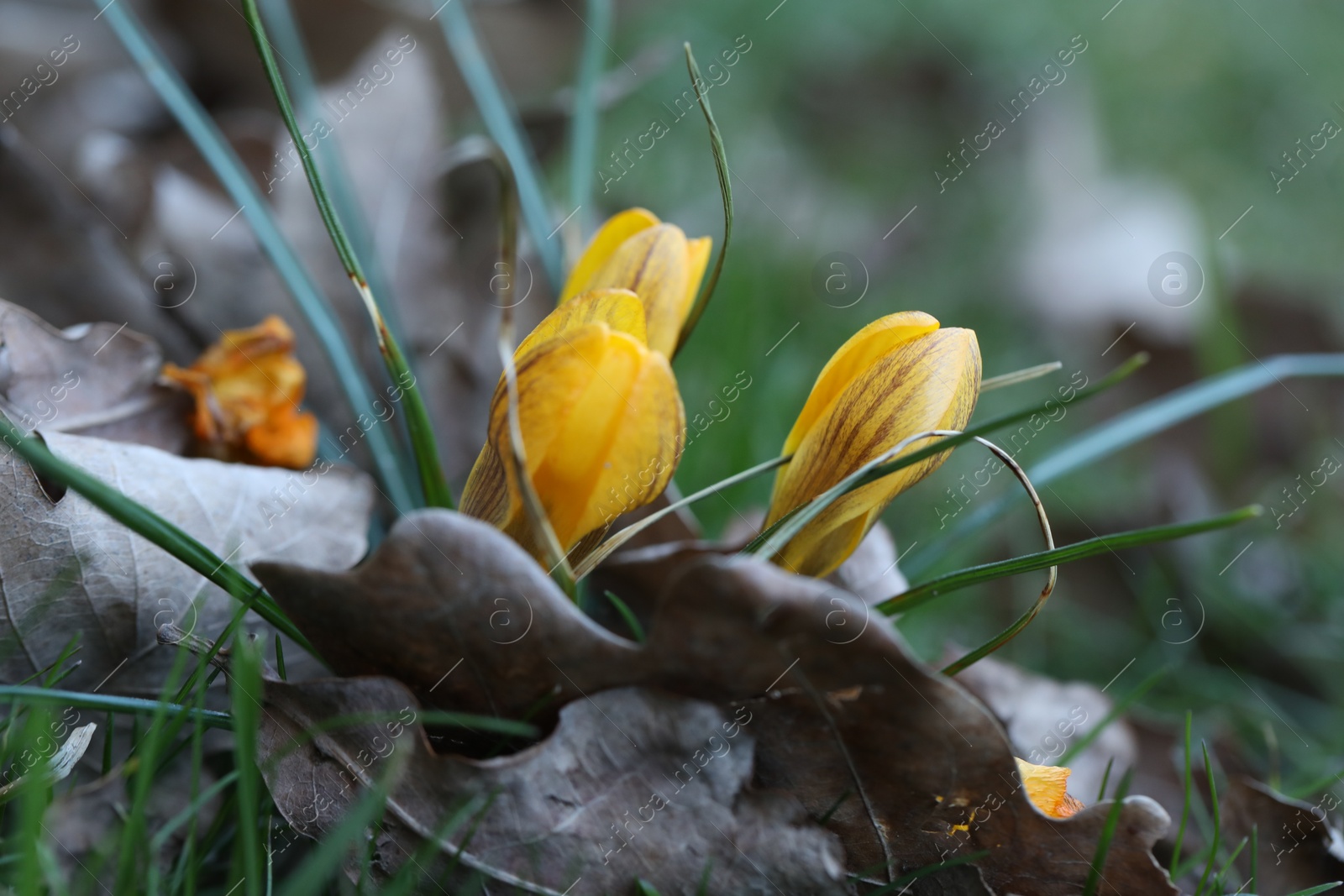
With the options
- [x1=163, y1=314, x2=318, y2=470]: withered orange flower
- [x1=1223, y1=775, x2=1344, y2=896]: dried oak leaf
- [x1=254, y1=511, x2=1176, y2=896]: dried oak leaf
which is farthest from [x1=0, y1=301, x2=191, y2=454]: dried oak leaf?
[x1=1223, y1=775, x2=1344, y2=896]: dried oak leaf

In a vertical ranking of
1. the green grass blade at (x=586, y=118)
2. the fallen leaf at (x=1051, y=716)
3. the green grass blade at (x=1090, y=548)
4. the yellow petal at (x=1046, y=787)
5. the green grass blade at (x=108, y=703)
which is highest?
the green grass blade at (x=586, y=118)

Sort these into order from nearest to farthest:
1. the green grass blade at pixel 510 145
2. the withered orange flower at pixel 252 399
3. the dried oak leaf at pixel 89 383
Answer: the dried oak leaf at pixel 89 383, the withered orange flower at pixel 252 399, the green grass blade at pixel 510 145

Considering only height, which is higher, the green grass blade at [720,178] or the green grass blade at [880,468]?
the green grass blade at [720,178]

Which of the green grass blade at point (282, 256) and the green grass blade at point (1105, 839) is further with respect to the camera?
the green grass blade at point (282, 256)

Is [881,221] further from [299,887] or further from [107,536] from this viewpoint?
[299,887]

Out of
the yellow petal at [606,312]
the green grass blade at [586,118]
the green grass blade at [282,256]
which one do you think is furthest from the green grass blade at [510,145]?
the yellow petal at [606,312]

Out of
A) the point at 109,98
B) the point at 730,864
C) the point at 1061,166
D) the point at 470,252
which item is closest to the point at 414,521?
the point at 730,864

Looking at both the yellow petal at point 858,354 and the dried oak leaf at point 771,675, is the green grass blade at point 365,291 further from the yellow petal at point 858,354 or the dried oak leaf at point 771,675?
the yellow petal at point 858,354
